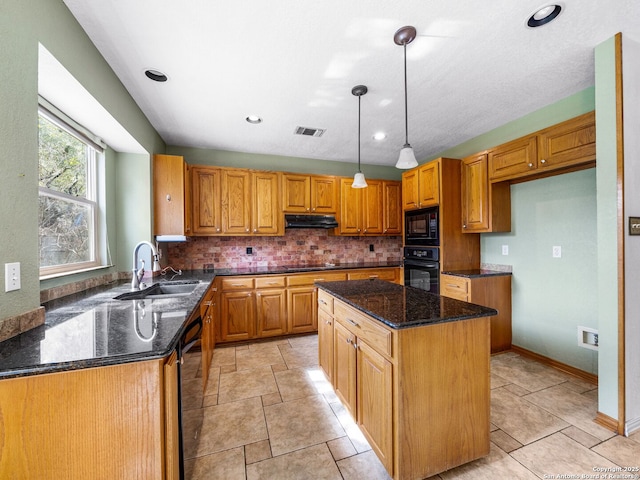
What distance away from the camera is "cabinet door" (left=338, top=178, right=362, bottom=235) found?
13.2ft

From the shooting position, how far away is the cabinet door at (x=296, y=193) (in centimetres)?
375

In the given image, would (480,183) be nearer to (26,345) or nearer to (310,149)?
(310,149)

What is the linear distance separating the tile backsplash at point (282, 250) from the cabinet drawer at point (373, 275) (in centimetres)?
67

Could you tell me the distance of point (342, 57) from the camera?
6.14ft

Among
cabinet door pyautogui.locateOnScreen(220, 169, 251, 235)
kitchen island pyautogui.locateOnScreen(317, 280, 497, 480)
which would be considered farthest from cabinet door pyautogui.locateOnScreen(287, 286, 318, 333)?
kitchen island pyautogui.locateOnScreen(317, 280, 497, 480)

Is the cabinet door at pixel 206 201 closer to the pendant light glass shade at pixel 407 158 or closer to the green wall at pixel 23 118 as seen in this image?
the green wall at pixel 23 118

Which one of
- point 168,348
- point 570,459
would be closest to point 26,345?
point 168,348

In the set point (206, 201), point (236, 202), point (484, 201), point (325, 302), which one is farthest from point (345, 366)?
point (206, 201)

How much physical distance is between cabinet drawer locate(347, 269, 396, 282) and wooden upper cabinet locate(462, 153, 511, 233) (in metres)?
1.22

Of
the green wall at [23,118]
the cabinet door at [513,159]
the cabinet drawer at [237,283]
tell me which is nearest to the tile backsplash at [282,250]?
the cabinet drawer at [237,283]

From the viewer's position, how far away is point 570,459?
4.99 feet

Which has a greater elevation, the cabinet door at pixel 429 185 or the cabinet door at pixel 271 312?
the cabinet door at pixel 429 185

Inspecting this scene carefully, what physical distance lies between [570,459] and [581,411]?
0.62 m

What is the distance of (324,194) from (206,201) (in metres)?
1.59
